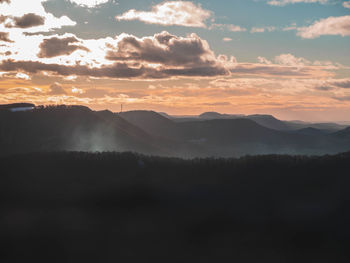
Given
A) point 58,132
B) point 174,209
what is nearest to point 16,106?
point 58,132

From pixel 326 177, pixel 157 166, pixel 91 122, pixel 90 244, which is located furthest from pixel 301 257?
pixel 91 122

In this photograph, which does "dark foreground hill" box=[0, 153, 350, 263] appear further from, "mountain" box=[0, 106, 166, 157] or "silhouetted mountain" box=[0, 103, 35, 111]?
"silhouetted mountain" box=[0, 103, 35, 111]

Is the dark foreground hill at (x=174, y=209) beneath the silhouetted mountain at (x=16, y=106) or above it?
beneath

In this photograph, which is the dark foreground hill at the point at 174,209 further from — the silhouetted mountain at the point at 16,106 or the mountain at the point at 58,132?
the silhouetted mountain at the point at 16,106

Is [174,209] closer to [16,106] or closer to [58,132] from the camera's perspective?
[58,132]

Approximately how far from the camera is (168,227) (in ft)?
134

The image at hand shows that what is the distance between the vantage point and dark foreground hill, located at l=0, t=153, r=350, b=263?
35.9m

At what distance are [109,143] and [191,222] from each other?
139 metres

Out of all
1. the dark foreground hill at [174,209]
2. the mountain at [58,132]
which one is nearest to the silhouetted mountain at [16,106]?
the mountain at [58,132]

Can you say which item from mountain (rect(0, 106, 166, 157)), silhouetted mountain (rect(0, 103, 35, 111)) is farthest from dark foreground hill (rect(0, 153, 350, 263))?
silhouetted mountain (rect(0, 103, 35, 111))

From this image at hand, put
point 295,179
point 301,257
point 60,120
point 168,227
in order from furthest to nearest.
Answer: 1. point 60,120
2. point 295,179
3. point 168,227
4. point 301,257

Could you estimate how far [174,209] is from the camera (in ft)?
151

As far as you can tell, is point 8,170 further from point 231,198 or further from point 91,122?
point 91,122

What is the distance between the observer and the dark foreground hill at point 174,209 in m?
35.9
